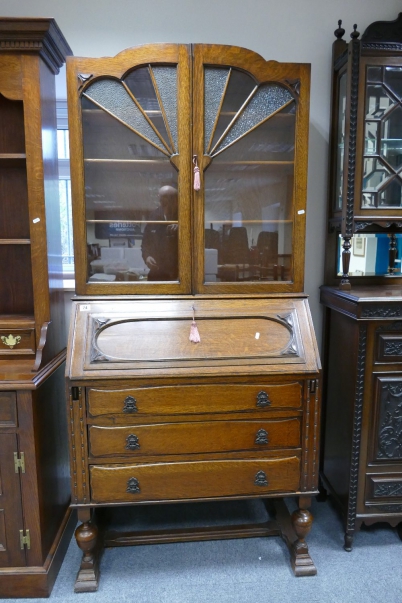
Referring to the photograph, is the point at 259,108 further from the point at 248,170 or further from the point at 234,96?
the point at 248,170

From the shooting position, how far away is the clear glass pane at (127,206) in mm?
1672

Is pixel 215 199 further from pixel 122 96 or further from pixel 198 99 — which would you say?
pixel 122 96

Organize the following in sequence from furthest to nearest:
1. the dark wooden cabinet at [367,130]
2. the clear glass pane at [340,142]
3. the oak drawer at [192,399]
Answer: the clear glass pane at [340,142] < the dark wooden cabinet at [367,130] < the oak drawer at [192,399]

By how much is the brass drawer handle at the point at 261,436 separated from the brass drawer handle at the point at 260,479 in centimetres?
13

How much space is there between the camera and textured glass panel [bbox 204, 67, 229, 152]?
5.33 feet

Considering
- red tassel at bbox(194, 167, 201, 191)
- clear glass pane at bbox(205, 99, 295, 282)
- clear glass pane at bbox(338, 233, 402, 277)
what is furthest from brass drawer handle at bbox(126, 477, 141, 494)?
clear glass pane at bbox(338, 233, 402, 277)

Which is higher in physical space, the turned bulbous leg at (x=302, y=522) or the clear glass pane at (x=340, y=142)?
the clear glass pane at (x=340, y=142)

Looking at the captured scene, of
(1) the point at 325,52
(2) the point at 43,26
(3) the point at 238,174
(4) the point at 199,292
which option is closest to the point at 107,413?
(4) the point at 199,292

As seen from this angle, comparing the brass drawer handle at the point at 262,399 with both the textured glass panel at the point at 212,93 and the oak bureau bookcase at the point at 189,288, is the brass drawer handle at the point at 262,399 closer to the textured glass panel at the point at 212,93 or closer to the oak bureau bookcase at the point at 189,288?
the oak bureau bookcase at the point at 189,288

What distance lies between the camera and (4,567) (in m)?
1.60

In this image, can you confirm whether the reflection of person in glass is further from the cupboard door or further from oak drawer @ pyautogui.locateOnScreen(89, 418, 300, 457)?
the cupboard door

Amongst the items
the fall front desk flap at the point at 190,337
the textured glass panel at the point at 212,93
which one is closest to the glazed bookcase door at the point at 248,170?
the textured glass panel at the point at 212,93

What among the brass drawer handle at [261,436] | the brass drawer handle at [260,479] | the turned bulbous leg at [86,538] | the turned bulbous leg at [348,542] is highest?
the brass drawer handle at [261,436]

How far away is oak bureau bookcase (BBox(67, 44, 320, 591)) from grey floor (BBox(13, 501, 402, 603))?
0.25 ft
